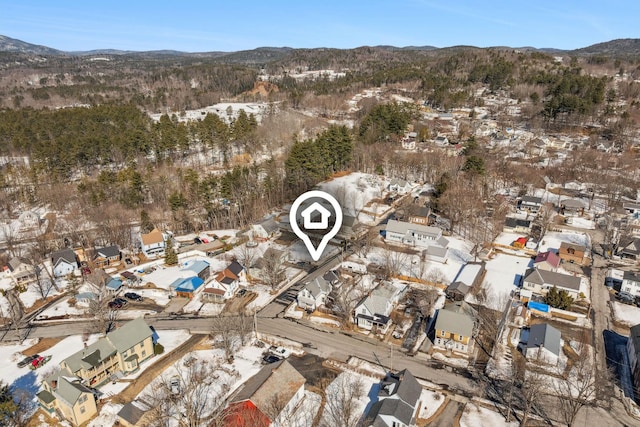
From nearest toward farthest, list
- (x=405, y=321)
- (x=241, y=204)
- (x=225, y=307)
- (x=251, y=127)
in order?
1. (x=405, y=321)
2. (x=225, y=307)
3. (x=241, y=204)
4. (x=251, y=127)

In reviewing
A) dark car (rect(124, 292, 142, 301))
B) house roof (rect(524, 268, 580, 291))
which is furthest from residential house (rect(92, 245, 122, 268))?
house roof (rect(524, 268, 580, 291))

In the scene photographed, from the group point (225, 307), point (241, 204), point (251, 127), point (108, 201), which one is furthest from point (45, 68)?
point (225, 307)

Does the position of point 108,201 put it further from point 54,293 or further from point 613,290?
point 613,290

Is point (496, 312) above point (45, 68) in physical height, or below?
below

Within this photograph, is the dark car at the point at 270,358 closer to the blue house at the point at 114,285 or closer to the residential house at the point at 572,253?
the blue house at the point at 114,285

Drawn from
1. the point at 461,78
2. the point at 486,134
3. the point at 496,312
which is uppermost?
the point at 461,78

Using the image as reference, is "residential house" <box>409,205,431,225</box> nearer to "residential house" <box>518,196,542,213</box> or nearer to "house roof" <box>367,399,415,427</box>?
"residential house" <box>518,196,542,213</box>

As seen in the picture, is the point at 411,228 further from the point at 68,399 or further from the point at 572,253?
the point at 68,399
